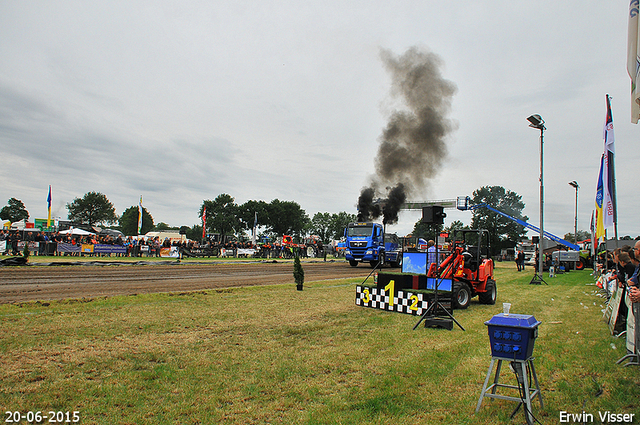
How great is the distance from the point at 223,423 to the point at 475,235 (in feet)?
33.7

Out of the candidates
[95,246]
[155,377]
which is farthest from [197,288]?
[95,246]

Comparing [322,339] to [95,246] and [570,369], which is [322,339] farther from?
[95,246]

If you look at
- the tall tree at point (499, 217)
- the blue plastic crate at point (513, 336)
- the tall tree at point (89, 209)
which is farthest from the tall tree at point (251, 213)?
the blue plastic crate at point (513, 336)

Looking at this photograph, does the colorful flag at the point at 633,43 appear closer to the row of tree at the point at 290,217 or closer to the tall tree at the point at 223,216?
the row of tree at the point at 290,217

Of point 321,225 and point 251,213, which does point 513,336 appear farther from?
point 321,225

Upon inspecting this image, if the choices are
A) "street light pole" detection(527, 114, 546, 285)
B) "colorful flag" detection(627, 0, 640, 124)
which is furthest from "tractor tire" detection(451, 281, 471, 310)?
"street light pole" detection(527, 114, 546, 285)

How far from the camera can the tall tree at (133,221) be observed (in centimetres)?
12975

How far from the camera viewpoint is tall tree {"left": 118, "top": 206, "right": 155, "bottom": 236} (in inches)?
5108

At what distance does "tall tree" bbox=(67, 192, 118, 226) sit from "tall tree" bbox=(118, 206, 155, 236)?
13.2 m

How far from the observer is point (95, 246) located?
28500 mm

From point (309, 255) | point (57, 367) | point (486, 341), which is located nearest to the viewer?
point (57, 367)

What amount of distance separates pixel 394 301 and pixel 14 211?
141 m

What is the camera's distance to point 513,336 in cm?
349

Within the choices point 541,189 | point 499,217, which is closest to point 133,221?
point 499,217
